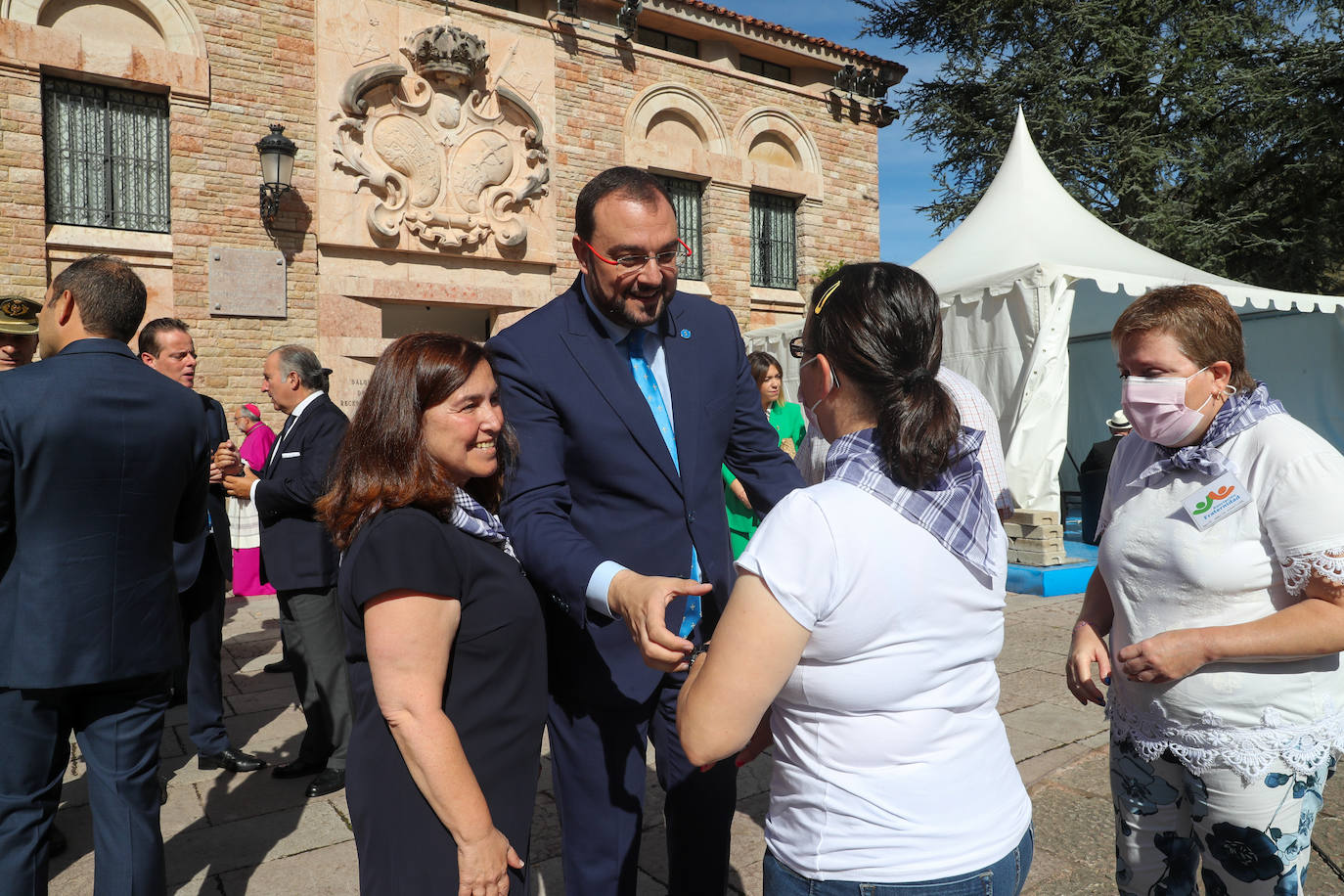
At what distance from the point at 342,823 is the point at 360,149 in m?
9.33

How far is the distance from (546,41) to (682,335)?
11519 mm

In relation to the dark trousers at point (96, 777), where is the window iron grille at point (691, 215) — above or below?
above

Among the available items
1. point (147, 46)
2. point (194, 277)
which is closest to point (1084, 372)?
point (194, 277)

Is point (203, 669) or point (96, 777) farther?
point (203, 669)

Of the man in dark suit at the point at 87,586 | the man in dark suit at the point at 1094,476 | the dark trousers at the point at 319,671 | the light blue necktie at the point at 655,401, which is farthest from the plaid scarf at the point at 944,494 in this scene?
the man in dark suit at the point at 1094,476

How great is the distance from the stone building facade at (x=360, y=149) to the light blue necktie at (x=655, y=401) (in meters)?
9.17

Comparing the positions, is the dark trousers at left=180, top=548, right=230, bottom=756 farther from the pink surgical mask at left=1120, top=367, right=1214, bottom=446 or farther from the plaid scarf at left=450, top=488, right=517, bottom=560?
the pink surgical mask at left=1120, top=367, right=1214, bottom=446

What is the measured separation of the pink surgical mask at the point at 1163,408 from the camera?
200 centimetres

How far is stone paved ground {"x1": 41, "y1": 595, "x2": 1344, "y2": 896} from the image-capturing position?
10.3 feet

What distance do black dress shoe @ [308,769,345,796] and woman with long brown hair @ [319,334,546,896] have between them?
248cm

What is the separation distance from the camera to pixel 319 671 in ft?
13.7

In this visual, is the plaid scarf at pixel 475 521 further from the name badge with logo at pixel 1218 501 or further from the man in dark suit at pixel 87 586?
the name badge with logo at pixel 1218 501

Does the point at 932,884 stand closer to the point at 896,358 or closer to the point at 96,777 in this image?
the point at 896,358

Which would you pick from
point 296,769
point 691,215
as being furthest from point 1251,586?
point 691,215
